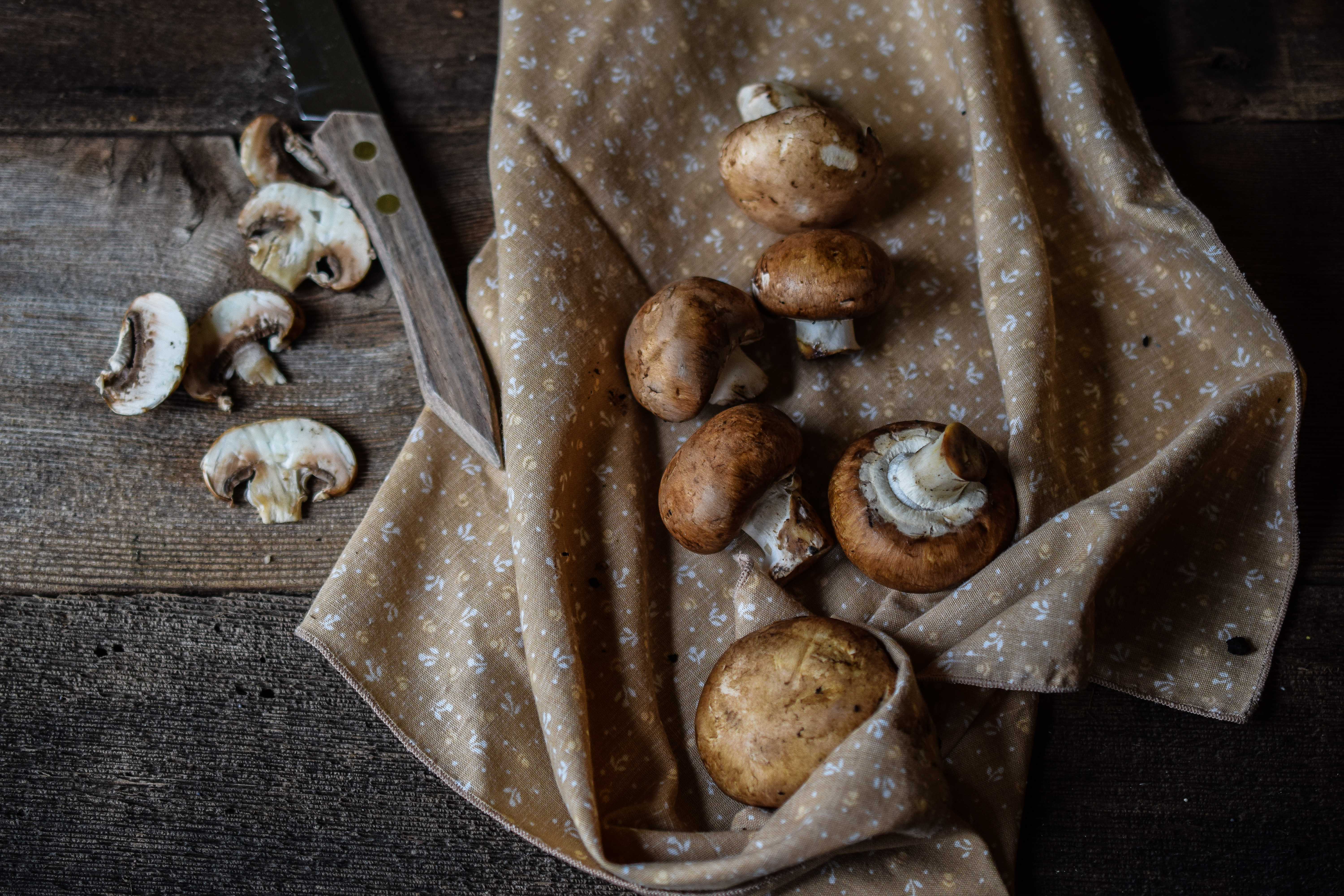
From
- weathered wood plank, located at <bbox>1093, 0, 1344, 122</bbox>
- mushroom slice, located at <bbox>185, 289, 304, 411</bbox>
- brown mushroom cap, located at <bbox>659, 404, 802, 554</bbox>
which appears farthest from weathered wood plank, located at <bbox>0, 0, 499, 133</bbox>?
weathered wood plank, located at <bbox>1093, 0, 1344, 122</bbox>

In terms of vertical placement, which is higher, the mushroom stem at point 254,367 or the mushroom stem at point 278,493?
the mushroom stem at point 254,367

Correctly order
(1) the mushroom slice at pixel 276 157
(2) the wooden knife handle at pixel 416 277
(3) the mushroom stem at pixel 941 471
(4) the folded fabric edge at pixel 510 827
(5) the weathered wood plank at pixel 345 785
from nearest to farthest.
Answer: (3) the mushroom stem at pixel 941 471, (4) the folded fabric edge at pixel 510 827, (5) the weathered wood plank at pixel 345 785, (2) the wooden knife handle at pixel 416 277, (1) the mushroom slice at pixel 276 157

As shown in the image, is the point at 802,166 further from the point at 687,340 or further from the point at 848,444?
the point at 848,444

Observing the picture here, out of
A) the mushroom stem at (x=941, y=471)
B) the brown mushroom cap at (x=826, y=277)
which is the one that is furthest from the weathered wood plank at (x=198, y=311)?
the mushroom stem at (x=941, y=471)

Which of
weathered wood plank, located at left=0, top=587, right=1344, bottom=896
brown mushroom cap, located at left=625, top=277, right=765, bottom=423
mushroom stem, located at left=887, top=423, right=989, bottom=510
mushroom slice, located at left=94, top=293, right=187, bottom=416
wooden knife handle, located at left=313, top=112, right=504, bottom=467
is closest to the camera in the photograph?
mushroom stem, located at left=887, top=423, right=989, bottom=510

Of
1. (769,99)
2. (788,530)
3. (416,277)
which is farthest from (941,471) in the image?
(416,277)

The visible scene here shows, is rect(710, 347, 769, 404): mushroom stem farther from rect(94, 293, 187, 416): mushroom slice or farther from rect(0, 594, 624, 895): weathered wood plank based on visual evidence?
rect(94, 293, 187, 416): mushroom slice

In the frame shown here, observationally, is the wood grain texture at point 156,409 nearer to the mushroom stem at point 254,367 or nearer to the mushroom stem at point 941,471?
the mushroom stem at point 254,367
